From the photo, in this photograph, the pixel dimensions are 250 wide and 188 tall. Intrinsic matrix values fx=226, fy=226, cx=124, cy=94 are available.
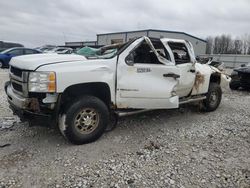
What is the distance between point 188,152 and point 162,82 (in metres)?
1.38

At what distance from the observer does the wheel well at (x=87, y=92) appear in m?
3.58

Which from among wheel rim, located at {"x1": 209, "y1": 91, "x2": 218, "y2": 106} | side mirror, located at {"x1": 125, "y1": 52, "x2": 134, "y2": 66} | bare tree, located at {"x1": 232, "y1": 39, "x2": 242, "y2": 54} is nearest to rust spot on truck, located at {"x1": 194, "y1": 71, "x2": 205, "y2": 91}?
wheel rim, located at {"x1": 209, "y1": 91, "x2": 218, "y2": 106}

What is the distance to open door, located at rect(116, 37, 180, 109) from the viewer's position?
3920mm

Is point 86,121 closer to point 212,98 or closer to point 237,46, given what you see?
point 212,98

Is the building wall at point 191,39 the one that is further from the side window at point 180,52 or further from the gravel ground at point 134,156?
the gravel ground at point 134,156

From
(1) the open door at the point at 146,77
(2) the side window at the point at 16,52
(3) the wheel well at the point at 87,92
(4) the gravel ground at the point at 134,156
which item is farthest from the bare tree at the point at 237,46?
(3) the wheel well at the point at 87,92

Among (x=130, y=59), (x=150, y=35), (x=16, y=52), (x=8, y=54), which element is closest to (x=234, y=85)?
(x=130, y=59)

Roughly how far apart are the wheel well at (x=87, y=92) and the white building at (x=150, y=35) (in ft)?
87.9

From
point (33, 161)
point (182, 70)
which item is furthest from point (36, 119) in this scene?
point (182, 70)

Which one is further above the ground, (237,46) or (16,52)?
(237,46)

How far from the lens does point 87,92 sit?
3.87 m

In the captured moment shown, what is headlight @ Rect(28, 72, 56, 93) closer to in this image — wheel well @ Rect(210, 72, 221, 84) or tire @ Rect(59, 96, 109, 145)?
tire @ Rect(59, 96, 109, 145)

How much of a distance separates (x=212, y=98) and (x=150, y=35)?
2549 cm

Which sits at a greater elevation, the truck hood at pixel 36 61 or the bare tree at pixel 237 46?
the bare tree at pixel 237 46
